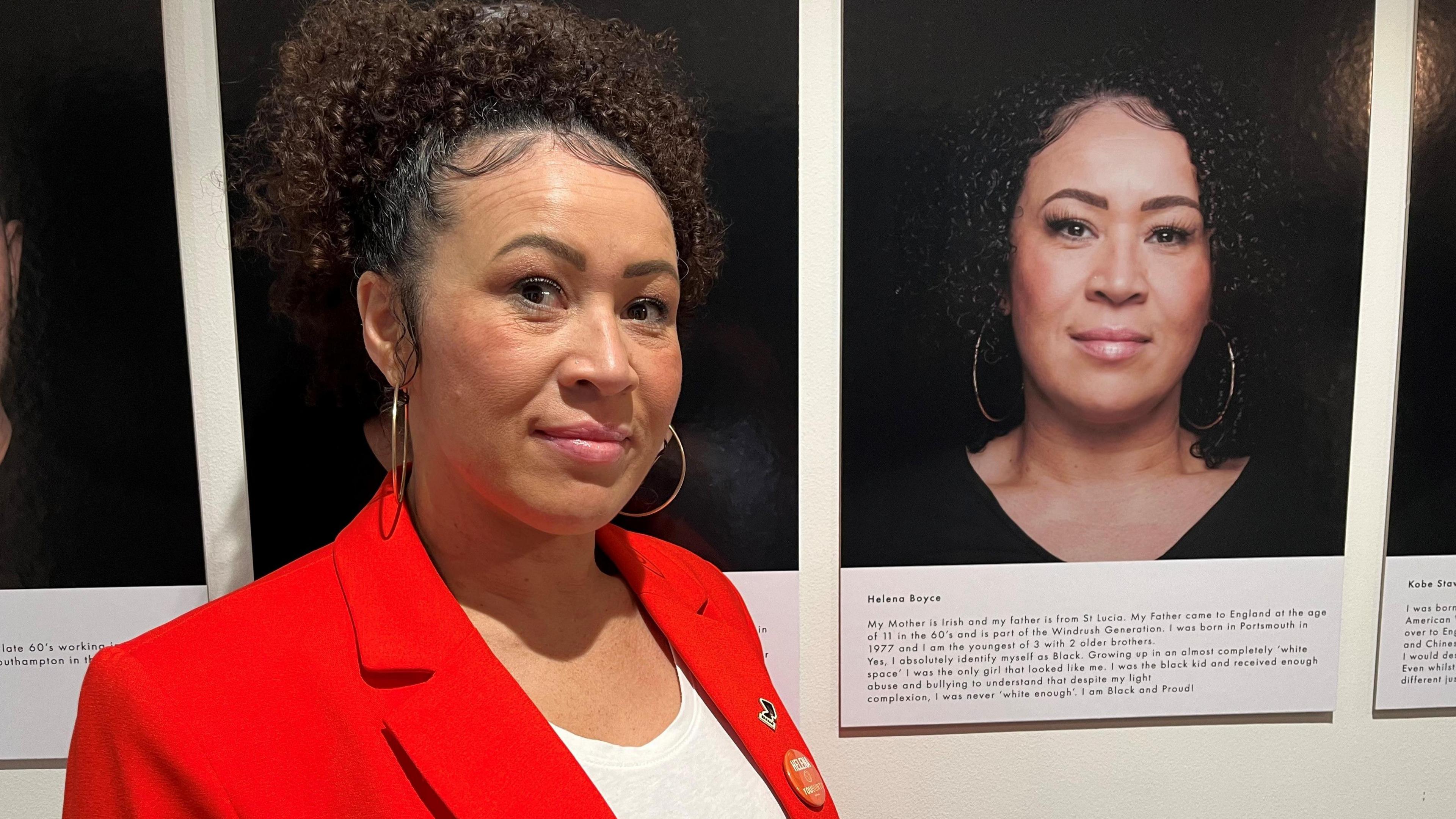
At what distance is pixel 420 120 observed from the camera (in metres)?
0.90

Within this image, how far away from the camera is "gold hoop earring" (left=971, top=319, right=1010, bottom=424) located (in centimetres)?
138

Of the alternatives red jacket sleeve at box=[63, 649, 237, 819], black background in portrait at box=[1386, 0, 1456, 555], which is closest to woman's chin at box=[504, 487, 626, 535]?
red jacket sleeve at box=[63, 649, 237, 819]

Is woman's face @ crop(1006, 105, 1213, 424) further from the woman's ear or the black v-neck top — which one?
the woman's ear

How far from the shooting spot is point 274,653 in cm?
81

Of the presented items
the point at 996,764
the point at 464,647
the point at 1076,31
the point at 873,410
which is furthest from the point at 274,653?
the point at 1076,31

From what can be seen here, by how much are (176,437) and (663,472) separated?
759 millimetres

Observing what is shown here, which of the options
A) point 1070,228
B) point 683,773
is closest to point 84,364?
point 683,773

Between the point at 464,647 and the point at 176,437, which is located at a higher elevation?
the point at 176,437

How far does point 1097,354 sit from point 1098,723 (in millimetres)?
665

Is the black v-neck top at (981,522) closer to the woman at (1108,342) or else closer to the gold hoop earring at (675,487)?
the woman at (1108,342)

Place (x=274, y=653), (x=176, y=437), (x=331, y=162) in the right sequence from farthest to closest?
(x=176, y=437) → (x=331, y=162) → (x=274, y=653)

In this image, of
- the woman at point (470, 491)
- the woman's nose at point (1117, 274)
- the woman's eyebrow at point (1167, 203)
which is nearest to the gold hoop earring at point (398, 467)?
the woman at point (470, 491)

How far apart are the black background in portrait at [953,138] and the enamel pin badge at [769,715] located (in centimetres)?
36

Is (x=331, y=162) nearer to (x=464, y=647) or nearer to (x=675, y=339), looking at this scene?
(x=675, y=339)
